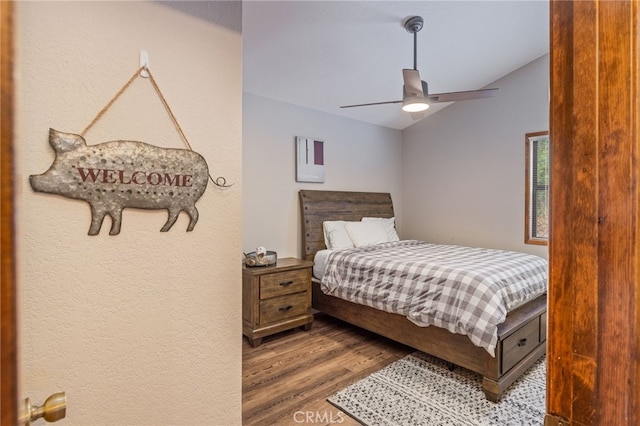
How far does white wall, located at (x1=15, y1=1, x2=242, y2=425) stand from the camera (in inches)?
38.1

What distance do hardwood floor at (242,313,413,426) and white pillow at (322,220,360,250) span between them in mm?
891

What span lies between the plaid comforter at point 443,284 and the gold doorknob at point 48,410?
2.20m

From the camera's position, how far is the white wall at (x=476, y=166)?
3941 mm

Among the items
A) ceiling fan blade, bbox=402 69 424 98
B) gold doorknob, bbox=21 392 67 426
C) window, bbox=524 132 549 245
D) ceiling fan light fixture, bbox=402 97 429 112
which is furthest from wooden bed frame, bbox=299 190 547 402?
gold doorknob, bbox=21 392 67 426

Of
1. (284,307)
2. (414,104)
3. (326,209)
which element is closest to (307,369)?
(284,307)

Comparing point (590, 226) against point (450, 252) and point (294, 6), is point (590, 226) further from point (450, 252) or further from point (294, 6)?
point (450, 252)

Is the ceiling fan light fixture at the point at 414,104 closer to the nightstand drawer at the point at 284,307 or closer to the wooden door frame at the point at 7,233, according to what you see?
the nightstand drawer at the point at 284,307

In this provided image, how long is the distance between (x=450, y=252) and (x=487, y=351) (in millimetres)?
1497

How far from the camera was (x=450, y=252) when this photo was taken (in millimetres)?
3492

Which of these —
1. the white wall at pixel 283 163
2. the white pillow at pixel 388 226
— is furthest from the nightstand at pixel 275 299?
the white pillow at pixel 388 226

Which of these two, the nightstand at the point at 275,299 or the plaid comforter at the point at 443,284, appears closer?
the plaid comforter at the point at 443,284

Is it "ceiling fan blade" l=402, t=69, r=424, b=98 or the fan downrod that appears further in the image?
the fan downrod

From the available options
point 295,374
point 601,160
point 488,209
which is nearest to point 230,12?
point 601,160

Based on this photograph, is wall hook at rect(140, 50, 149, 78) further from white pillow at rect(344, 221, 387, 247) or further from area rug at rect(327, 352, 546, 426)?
white pillow at rect(344, 221, 387, 247)
